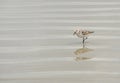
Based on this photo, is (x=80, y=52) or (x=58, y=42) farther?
(x=58, y=42)

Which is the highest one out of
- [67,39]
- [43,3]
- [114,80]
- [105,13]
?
[43,3]

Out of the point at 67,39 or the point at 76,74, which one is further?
the point at 67,39

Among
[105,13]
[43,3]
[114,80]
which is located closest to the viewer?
[114,80]

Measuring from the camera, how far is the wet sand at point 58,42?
4.41ft

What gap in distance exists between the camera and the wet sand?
1.34 metres

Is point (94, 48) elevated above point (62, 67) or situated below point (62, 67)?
above

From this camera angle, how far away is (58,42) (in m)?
1.61

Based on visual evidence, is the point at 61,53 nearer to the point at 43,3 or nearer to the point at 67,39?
the point at 67,39

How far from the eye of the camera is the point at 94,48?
1.52m

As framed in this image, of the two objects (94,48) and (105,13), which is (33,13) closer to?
(105,13)

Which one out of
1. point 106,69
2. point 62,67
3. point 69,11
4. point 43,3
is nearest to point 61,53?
point 62,67

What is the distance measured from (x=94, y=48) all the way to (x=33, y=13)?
638mm

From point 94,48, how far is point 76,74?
247 mm

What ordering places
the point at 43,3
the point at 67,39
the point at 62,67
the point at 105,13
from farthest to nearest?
1. the point at 43,3
2. the point at 105,13
3. the point at 67,39
4. the point at 62,67
